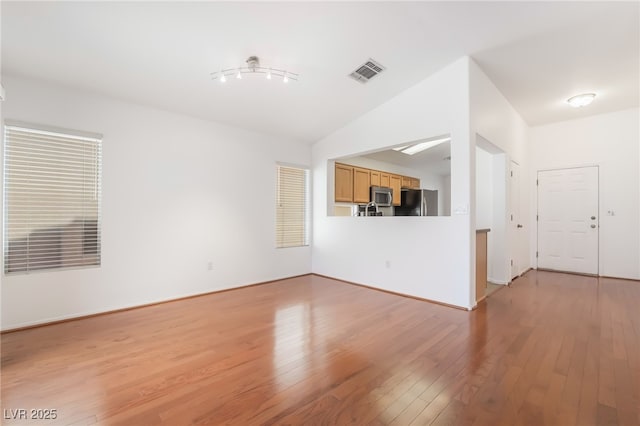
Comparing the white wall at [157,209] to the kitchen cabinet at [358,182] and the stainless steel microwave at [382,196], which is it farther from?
the stainless steel microwave at [382,196]

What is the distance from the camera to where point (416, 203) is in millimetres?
6203

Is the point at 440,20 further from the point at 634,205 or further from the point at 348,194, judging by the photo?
the point at 634,205

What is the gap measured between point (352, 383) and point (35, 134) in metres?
4.01

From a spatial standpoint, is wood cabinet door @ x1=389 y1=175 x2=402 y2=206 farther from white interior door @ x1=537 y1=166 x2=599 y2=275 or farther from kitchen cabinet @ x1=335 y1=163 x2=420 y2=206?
white interior door @ x1=537 y1=166 x2=599 y2=275

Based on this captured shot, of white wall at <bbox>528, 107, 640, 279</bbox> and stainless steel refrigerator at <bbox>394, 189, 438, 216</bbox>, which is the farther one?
stainless steel refrigerator at <bbox>394, 189, 438, 216</bbox>

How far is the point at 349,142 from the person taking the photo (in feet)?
16.3

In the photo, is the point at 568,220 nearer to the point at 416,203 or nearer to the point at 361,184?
the point at 416,203

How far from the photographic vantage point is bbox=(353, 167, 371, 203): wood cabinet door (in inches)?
239

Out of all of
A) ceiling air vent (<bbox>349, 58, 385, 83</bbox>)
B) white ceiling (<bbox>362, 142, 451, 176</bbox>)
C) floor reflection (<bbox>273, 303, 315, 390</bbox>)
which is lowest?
floor reflection (<bbox>273, 303, 315, 390</bbox>)

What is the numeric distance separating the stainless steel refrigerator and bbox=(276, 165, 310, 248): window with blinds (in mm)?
2365

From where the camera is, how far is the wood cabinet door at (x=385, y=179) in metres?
6.82

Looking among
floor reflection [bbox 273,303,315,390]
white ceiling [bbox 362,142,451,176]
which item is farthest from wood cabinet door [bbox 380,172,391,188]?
floor reflection [bbox 273,303,315,390]

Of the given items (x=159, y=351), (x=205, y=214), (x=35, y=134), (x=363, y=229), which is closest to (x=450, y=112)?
(x=363, y=229)

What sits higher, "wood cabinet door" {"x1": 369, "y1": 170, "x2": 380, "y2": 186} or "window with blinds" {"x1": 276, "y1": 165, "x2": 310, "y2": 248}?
"wood cabinet door" {"x1": 369, "y1": 170, "x2": 380, "y2": 186}
